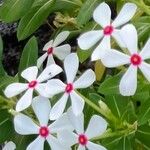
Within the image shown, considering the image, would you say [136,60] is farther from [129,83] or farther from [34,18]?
[34,18]

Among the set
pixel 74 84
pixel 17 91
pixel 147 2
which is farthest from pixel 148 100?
pixel 147 2

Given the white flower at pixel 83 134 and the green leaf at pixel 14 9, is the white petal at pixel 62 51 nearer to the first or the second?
the green leaf at pixel 14 9

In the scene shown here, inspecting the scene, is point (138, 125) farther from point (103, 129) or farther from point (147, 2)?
point (147, 2)

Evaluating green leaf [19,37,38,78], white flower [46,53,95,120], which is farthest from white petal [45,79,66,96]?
green leaf [19,37,38,78]

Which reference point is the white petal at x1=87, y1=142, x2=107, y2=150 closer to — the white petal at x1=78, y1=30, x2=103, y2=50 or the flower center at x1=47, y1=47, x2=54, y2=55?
the white petal at x1=78, y1=30, x2=103, y2=50

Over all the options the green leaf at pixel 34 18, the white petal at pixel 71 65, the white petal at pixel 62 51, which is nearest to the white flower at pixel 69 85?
the white petal at pixel 71 65

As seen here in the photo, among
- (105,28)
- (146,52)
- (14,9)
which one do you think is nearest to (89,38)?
(105,28)
